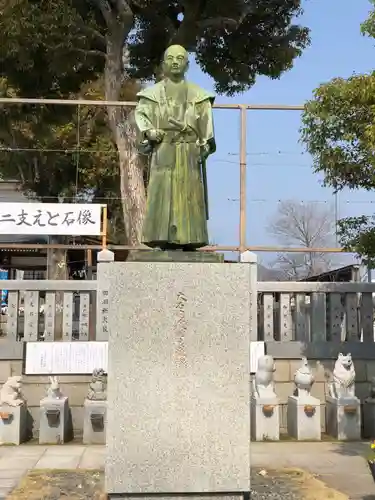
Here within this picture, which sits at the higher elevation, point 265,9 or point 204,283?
point 265,9

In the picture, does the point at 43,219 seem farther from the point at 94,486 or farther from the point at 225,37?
the point at 225,37

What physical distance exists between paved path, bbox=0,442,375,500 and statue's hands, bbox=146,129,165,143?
3621 mm

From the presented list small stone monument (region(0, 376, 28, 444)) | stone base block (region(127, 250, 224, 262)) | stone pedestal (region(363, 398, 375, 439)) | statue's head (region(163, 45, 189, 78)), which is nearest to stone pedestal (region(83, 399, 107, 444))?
small stone monument (region(0, 376, 28, 444))

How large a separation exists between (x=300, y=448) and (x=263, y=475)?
1.83m

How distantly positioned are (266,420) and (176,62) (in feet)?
17.3

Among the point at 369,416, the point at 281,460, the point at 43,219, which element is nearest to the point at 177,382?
the point at 281,460

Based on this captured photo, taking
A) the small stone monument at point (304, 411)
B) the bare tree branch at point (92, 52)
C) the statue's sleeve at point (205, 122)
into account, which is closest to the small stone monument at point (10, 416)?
the small stone monument at point (304, 411)

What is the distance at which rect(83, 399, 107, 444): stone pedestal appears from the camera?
8.15 m

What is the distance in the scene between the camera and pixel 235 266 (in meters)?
4.71

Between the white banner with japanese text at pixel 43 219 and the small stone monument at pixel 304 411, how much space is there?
4.05 metres

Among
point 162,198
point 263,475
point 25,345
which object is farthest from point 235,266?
point 25,345

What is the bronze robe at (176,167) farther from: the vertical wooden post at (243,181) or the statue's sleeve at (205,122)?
the vertical wooden post at (243,181)

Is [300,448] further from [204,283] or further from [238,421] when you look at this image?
[204,283]

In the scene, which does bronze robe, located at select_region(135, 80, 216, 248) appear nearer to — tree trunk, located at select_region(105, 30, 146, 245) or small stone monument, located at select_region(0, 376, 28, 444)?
small stone monument, located at select_region(0, 376, 28, 444)
